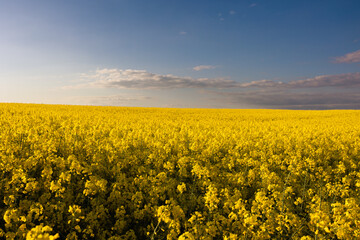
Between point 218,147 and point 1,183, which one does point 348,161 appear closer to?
point 218,147

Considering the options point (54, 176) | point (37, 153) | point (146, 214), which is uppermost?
point (37, 153)

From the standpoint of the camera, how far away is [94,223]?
3828 millimetres

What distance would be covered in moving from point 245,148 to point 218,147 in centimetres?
131

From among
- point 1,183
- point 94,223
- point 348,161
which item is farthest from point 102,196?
point 348,161

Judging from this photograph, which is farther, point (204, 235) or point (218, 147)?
point (218, 147)

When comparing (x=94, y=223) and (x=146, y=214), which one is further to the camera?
(x=146, y=214)

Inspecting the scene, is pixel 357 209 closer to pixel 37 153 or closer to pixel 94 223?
pixel 94 223

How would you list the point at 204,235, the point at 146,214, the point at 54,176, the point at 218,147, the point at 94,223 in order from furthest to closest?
the point at 218,147 → the point at 54,176 → the point at 146,214 → the point at 94,223 → the point at 204,235

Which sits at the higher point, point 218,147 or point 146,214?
point 218,147

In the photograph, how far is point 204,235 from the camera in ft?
11.6

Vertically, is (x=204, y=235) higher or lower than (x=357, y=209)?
lower

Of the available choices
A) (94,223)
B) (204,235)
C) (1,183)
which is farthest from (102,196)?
(204,235)

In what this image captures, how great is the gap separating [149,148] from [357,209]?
256 inches

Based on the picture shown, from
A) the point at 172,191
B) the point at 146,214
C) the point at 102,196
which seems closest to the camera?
the point at 146,214
